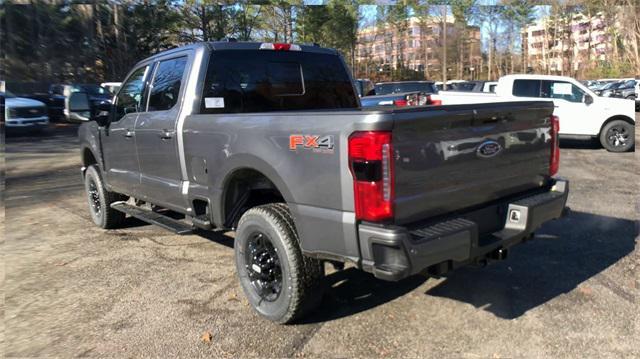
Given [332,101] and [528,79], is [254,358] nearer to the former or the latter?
[332,101]

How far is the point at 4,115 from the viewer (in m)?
19.0

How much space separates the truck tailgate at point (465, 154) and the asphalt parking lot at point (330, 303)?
2.89 ft

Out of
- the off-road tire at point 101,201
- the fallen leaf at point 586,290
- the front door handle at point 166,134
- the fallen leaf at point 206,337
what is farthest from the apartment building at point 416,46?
the fallen leaf at point 206,337

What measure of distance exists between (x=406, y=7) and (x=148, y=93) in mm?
46211

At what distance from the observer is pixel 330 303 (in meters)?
4.06

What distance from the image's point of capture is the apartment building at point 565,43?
46.4m

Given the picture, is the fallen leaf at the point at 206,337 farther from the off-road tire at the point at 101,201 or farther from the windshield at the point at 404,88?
the windshield at the point at 404,88

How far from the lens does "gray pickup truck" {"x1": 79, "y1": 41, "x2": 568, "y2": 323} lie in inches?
116

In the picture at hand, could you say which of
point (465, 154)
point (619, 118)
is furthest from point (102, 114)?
point (619, 118)

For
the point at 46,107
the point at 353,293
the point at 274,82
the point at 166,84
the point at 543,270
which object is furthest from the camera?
the point at 46,107

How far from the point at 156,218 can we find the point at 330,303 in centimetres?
207

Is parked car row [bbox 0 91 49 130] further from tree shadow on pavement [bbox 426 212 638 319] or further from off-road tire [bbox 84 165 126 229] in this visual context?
tree shadow on pavement [bbox 426 212 638 319]

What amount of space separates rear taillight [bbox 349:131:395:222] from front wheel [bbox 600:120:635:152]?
11417 millimetres

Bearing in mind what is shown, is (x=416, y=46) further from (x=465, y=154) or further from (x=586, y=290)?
(x=465, y=154)
